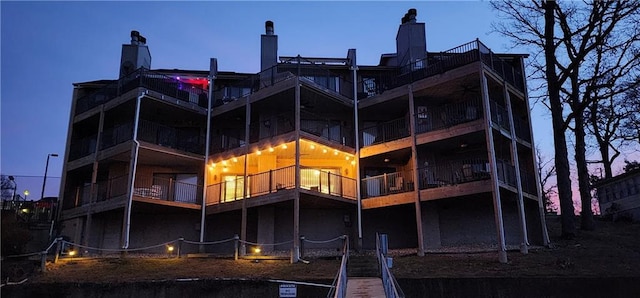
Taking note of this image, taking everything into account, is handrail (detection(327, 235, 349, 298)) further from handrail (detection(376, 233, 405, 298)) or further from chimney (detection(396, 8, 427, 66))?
chimney (detection(396, 8, 427, 66))

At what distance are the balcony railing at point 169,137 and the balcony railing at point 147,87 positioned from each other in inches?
65.4

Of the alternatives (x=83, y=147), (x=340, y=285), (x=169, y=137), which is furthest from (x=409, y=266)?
(x=83, y=147)

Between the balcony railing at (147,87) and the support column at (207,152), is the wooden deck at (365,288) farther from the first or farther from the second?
the balcony railing at (147,87)

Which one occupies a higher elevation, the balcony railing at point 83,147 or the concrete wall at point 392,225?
the balcony railing at point 83,147

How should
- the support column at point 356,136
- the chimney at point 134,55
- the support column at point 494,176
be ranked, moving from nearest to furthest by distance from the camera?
1. the support column at point 494,176
2. the support column at point 356,136
3. the chimney at point 134,55

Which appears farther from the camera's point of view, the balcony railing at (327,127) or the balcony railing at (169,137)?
the balcony railing at (327,127)

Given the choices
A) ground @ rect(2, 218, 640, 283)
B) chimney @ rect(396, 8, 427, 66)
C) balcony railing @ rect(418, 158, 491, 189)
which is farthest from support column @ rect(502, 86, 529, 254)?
chimney @ rect(396, 8, 427, 66)

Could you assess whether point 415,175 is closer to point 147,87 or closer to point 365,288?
point 365,288

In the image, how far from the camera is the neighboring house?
98.0 feet

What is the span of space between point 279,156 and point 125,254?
8.46 metres

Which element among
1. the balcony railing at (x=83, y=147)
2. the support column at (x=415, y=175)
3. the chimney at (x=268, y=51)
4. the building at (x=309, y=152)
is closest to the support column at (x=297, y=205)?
the building at (x=309, y=152)

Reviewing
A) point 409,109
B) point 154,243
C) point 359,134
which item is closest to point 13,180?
point 154,243

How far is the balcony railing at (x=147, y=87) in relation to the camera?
25938 millimetres

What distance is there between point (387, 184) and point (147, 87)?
12.4m
